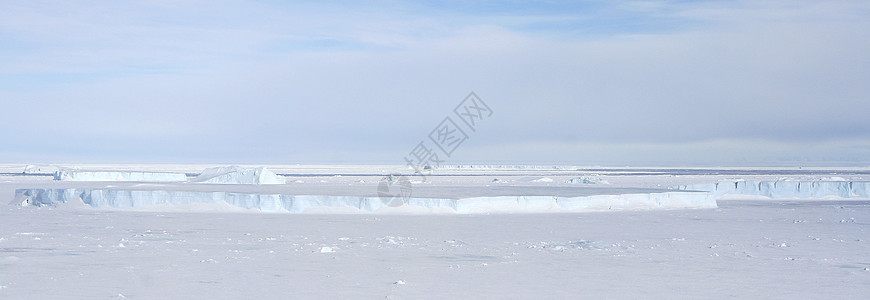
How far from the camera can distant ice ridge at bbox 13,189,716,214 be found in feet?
56.6

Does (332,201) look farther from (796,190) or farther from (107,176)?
(107,176)

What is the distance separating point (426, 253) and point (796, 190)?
773 inches

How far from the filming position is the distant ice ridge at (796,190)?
2556 centimetres

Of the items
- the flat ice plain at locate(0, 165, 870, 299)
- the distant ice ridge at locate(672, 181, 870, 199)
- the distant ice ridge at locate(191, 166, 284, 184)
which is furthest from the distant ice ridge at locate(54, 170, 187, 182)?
the distant ice ridge at locate(672, 181, 870, 199)

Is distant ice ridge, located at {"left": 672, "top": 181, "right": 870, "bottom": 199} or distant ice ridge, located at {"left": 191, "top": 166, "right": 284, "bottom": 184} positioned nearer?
distant ice ridge, located at {"left": 672, "top": 181, "right": 870, "bottom": 199}

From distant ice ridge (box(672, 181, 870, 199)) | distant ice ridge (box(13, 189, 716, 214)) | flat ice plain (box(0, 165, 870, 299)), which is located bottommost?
flat ice plain (box(0, 165, 870, 299))

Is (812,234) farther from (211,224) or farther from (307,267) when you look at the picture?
(211,224)

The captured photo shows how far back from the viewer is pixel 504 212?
56.9ft

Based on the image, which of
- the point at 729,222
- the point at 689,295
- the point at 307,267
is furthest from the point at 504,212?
the point at 689,295

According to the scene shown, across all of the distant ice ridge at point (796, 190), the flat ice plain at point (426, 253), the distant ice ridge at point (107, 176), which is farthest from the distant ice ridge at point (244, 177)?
the distant ice ridge at point (796, 190)

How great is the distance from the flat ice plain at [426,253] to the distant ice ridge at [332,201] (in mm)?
84

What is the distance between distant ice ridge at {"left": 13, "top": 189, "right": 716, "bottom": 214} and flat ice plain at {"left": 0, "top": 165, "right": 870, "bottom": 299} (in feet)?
0.27

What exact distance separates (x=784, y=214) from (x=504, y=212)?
583 cm

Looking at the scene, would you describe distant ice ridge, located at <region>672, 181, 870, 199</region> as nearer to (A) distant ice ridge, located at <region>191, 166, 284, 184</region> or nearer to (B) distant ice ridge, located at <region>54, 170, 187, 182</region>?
(A) distant ice ridge, located at <region>191, 166, 284, 184</region>
